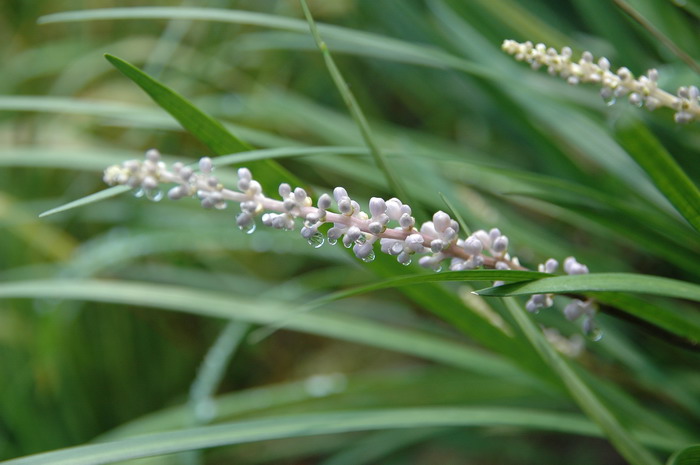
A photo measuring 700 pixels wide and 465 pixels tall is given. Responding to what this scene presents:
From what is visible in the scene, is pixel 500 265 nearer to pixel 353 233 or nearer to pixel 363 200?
pixel 353 233

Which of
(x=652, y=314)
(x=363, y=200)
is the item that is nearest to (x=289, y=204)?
(x=652, y=314)

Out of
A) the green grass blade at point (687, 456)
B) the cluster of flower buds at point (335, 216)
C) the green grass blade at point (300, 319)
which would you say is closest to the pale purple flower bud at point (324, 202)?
the cluster of flower buds at point (335, 216)

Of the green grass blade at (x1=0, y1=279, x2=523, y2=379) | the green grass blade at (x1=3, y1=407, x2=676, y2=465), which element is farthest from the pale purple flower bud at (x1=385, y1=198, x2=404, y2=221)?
the green grass blade at (x1=0, y1=279, x2=523, y2=379)

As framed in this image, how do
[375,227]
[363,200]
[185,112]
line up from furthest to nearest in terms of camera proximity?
1. [363,200]
2. [185,112]
3. [375,227]

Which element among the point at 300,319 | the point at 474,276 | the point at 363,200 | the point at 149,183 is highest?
the point at 363,200

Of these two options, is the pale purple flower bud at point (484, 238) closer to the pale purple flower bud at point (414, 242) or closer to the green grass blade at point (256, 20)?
the pale purple flower bud at point (414, 242)

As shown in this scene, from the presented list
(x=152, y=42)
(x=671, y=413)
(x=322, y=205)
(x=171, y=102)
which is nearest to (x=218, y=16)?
(x=171, y=102)

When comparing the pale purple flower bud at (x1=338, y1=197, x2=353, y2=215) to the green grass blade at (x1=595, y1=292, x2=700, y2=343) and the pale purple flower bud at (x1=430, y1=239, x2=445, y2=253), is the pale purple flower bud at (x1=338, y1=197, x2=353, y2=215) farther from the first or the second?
the green grass blade at (x1=595, y1=292, x2=700, y2=343)
